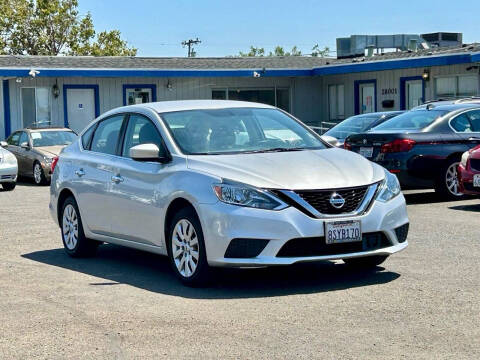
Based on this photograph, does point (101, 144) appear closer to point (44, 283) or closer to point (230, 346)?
point (44, 283)

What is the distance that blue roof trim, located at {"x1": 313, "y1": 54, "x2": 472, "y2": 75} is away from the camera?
28519 mm

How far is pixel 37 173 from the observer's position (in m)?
22.9

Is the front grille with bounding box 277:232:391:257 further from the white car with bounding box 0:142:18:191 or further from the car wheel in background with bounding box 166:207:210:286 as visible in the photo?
the white car with bounding box 0:142:18:191

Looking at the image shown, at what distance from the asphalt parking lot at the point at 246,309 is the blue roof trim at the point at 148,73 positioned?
72.6 feet

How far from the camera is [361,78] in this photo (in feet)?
115

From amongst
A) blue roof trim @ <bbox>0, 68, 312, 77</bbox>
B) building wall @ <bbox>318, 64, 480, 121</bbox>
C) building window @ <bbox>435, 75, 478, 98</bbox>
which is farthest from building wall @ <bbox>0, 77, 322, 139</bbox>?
building window @ <bbox>435, 75, 478, 98</bbox>

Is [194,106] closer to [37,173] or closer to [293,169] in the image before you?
[293,169]

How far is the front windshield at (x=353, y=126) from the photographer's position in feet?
64.7

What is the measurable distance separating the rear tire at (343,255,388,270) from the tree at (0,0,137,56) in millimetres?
56842

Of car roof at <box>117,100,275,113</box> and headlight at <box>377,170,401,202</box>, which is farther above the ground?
car roof at <box>117,100,275,113</box>

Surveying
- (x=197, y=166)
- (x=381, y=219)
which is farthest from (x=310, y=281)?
(x=197, y=166)

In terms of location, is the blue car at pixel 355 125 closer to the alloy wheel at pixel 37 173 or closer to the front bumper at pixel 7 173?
the front bumper at pixel 7 173

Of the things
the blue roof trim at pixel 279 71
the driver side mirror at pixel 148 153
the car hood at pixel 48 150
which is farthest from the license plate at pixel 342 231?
the blue roof trim at pixel 279 71

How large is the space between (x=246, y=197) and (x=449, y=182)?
314 inches
